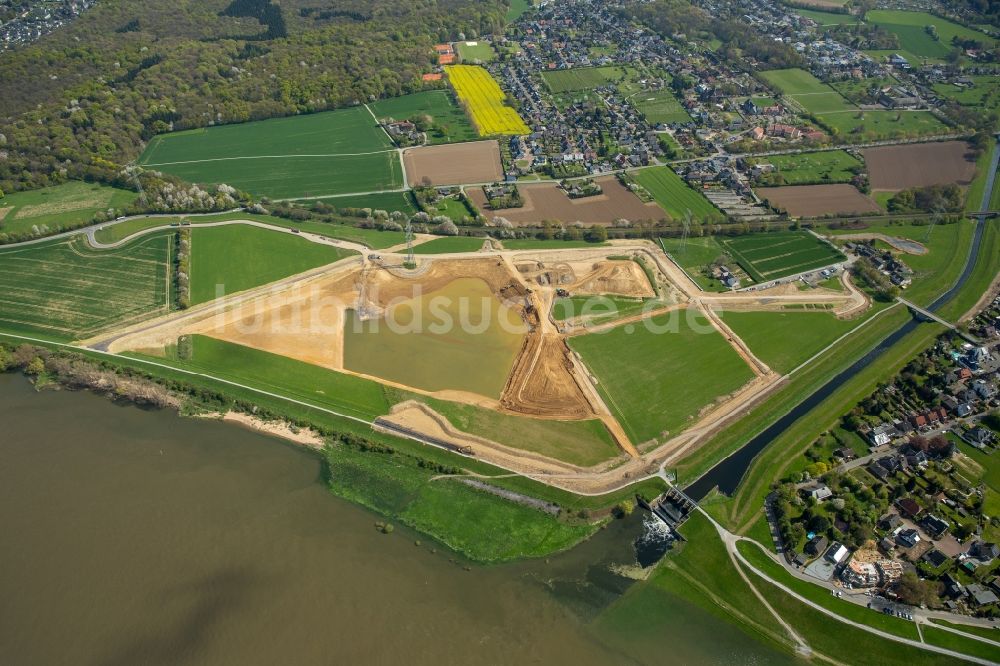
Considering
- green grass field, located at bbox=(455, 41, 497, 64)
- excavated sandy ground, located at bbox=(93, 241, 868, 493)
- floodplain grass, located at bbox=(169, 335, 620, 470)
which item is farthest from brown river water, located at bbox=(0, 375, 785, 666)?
green grass field, located at bbox=(455, 41, 497, 64)

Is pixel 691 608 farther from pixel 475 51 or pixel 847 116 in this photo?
pixel 475 51

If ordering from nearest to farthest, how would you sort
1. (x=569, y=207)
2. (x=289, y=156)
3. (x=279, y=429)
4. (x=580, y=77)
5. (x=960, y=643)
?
1. (x=960, y=643)
2. (x=279, y=429)
3. (x=569, y=207)
4. (x=289, y=156)
5. (x=580, y=77)

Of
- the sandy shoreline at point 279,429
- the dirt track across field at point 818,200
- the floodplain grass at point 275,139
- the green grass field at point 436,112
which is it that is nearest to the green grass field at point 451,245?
the sandy shoreline at point 279,429

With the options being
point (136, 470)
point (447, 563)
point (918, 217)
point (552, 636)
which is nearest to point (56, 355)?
point (136, 470)

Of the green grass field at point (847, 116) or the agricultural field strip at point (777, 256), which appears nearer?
the agricultural field strip at point (777, 256)

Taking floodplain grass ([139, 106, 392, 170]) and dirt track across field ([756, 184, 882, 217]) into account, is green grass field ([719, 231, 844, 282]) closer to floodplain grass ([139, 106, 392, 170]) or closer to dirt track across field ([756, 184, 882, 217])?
dirt track across field ([756, 184, 882, 217])

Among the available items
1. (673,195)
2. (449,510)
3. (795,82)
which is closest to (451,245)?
(673,195)

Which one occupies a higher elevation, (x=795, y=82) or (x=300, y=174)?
(x=795, y=82)

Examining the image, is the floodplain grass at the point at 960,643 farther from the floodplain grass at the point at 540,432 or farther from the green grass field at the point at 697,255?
the green grass field at the point at 697,255
